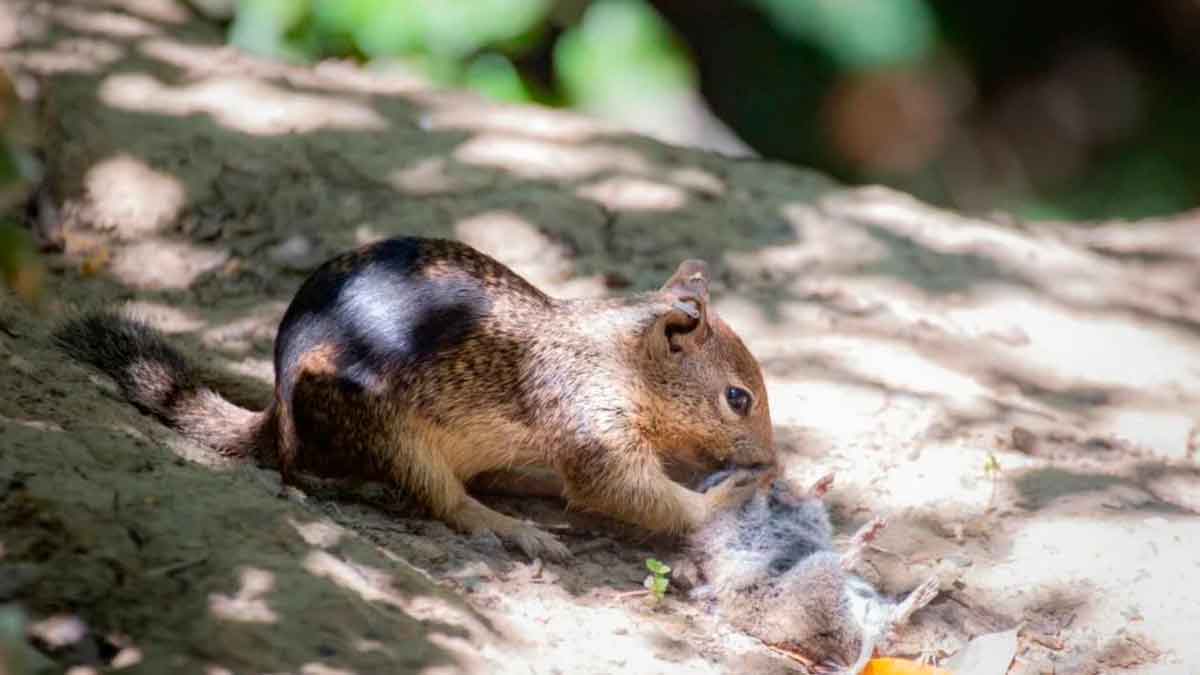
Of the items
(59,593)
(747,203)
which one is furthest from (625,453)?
(747,203)

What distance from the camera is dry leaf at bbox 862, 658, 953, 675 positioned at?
3.32m

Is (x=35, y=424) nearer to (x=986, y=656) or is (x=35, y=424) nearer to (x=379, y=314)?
(x=379, y=314)

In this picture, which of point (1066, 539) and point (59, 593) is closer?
point (59, 593)

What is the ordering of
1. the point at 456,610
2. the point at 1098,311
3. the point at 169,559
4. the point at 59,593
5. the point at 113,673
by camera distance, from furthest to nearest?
1. the point at 1098,311
2. the point at 456,610
3. the point at 169,559
4. the point at 59,593
5. the point at 113,673

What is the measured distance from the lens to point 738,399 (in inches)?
162

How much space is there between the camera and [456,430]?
3.96 metres

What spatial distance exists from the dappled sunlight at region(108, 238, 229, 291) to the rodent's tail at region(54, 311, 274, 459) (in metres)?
0.83

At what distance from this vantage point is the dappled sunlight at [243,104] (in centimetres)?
563

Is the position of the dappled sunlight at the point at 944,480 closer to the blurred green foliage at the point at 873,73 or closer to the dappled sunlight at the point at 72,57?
the blurred green foliage at the point at 873,73

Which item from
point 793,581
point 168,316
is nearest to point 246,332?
point 168,316

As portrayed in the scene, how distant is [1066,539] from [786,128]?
3.53 metres

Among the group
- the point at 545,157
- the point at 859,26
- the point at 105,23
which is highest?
the point at 859,26

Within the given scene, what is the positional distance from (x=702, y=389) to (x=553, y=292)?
1.18m

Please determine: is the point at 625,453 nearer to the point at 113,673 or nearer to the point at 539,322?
the point at 539,322
